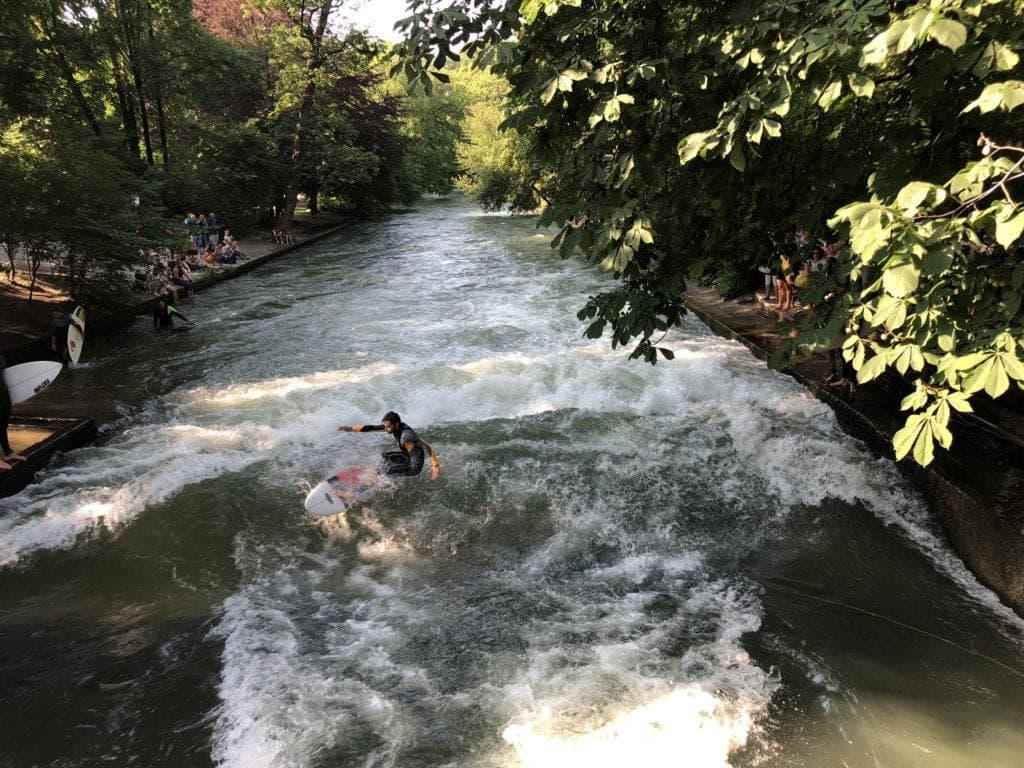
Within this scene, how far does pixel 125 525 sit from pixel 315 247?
70.3ft

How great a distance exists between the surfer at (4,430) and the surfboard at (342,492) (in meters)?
3.43

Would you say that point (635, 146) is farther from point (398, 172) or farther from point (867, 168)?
point (398, 172)

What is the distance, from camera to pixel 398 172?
36188 mm

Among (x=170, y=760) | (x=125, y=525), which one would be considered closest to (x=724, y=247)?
(x=170, y=760)

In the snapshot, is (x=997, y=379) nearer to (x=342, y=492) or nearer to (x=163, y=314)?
(x=342, y=492)

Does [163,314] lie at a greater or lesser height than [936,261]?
lesser

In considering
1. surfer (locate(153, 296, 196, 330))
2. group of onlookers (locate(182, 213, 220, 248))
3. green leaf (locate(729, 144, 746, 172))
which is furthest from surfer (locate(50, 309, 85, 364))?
green leaf (locate(729, 144, 746, 172))

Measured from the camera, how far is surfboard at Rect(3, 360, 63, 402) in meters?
7.72

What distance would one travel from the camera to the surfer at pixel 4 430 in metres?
6.70

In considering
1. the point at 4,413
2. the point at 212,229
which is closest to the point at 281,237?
the point at 212,229

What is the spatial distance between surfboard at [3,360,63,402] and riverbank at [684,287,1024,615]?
10.4 metres

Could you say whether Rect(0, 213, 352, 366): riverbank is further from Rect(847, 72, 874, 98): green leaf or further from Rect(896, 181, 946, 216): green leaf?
Rect(896, 181, 946, 216): green leaf

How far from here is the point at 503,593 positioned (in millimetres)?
5348

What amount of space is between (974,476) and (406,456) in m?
5.70
